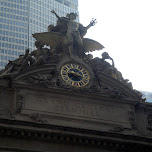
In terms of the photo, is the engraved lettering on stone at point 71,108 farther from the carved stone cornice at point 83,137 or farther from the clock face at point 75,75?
the carved stone cornice at point 83,137

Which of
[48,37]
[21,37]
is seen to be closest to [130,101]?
[48,37]

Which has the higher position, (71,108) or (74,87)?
(74,87)

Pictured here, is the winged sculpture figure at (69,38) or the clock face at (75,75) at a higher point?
the winged sculpture figure at (69,38)

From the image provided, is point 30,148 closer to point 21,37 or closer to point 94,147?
point 94,147

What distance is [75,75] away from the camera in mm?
34438

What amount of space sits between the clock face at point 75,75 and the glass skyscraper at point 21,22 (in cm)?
2464

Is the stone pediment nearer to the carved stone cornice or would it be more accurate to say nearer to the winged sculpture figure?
the winged sculpture figure

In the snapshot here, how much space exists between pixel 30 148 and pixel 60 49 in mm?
8855

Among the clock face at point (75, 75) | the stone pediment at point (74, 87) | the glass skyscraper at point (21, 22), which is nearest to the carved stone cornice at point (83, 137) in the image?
the stone pediment at point (74, 87)

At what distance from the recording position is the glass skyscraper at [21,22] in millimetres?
59375

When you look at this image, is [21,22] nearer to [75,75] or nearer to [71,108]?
[75,75]

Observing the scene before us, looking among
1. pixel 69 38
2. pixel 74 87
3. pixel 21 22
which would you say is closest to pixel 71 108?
pixel 74 87

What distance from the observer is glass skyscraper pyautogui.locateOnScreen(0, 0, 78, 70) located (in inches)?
2338

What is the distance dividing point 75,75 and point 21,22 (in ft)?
96.4
